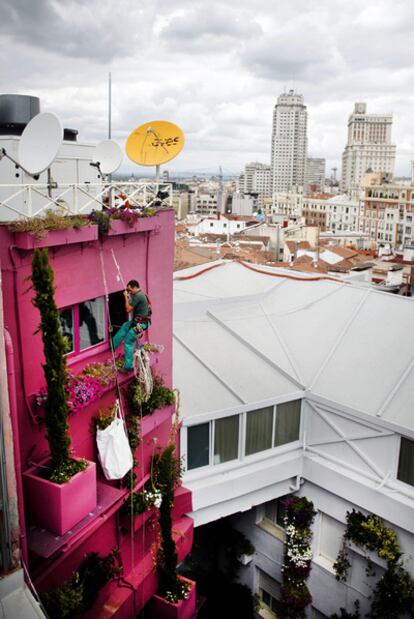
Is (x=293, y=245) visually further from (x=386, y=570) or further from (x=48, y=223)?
(x=48, y=223)

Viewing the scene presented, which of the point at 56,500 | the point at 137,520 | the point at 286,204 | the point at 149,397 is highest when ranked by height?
the point at 286,204

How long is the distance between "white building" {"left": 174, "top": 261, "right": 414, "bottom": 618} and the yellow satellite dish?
6100mm

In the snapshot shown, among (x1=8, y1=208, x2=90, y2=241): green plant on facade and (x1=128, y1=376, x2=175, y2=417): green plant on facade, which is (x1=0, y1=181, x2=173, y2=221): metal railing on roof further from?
(x1=128, y1=376, x2=175, y2=417): green plant on facade

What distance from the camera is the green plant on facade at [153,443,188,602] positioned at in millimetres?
12172

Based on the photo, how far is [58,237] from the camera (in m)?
9.07

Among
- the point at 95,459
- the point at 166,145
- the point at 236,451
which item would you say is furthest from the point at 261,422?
the point at 166,145

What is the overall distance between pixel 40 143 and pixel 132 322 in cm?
365

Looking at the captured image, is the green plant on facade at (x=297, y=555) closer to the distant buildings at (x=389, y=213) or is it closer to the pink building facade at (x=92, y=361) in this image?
the pink building facade at (x=92, y=361)

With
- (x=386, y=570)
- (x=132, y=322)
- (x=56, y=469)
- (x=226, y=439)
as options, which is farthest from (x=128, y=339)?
(x=386, y=570)

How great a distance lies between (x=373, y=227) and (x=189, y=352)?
131 meters

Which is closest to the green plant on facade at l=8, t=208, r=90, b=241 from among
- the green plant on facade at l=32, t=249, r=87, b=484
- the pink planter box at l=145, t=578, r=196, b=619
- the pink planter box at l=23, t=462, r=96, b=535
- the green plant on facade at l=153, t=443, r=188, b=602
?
the green plant on facade at l=32, t=249, r=87, b=484

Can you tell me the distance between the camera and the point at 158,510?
43.2ft

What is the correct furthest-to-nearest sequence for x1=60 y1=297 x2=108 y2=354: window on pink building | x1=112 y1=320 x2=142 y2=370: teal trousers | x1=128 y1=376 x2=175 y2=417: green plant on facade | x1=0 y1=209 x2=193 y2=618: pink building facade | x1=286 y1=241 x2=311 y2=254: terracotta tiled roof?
1. x1=286 y1=241 x2=311 y2=254: terracotta tiled roof
2. x1=128 y1=376 x2=175 y2=417: green plant on facade
3. x1=112 y1=320 x2=142 y2=370: teal trousers
4. x1=60 y1=297 x2=108 y2=354: window on pink building
5. x1=0 y1=209 x2=193 y2=618: pink building facade

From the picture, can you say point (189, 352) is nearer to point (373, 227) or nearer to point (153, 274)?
point (153, 274)
